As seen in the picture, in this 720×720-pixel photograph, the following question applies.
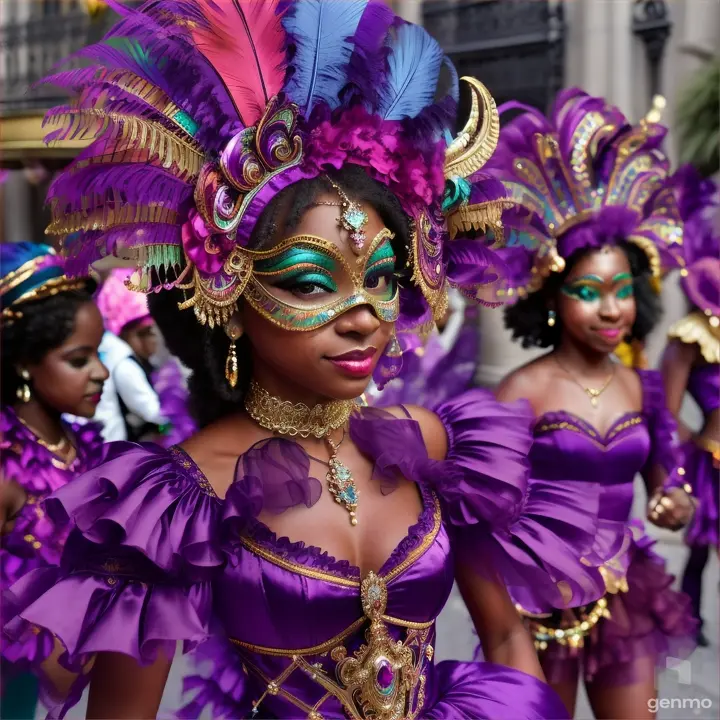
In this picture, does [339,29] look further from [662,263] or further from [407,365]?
[662,263]

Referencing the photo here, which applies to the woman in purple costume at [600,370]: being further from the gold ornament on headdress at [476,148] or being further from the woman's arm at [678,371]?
the gold ornament on headdress at [476,148]

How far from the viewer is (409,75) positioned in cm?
182

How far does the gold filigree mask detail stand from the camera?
65.8 inches

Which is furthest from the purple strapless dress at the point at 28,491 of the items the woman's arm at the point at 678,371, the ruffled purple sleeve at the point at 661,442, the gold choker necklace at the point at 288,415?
the woman's arm at the point at 678,371

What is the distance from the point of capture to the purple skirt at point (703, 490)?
409cm

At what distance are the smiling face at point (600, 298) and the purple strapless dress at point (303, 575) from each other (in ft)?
3.70

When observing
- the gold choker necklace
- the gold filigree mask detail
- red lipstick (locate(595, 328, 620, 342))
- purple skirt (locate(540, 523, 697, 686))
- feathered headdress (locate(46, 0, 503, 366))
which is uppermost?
feathered headdress (locate(46, 0, 503, 366))

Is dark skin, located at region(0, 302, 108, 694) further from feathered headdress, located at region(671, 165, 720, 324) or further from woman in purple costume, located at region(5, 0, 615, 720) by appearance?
feathered headdress, located at region(671, 165, 720, 324)

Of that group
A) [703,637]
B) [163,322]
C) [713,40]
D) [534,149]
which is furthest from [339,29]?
[713,40]

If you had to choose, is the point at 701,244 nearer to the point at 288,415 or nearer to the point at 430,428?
the point at 430,428

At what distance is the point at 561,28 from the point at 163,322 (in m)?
8.77

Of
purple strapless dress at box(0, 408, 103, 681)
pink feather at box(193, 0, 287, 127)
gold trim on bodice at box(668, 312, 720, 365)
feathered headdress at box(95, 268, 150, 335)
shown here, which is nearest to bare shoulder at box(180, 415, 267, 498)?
pink feather at box(193, 0, 287, 127)

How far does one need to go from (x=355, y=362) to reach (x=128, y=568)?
535 millimetres

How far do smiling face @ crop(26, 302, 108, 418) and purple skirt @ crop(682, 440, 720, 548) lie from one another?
2513 mm
